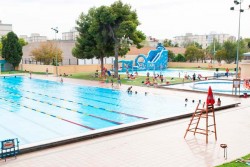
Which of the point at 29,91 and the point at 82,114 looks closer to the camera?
the point at 82,114

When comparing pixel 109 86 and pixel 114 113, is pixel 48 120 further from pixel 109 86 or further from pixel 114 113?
pixel 109 86

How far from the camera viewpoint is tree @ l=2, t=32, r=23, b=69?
174 feet

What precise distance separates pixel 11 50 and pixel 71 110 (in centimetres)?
3884

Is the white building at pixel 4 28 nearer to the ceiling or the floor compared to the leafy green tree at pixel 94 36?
nearer to the ceiling

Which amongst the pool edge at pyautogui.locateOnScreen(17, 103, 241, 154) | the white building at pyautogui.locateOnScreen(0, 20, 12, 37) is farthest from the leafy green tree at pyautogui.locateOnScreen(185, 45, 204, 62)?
the white building at pyautogui.locateOnScreen(0, 20, 12, 37)

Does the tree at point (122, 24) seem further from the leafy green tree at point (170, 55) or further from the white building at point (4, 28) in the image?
the white building at point (4, 28)

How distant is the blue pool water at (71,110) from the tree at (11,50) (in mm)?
27852

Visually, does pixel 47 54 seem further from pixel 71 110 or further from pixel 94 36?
pixel 71 110

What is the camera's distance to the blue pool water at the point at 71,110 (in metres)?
14.2

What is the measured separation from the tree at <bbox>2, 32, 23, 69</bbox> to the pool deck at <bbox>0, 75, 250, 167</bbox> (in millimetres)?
45384

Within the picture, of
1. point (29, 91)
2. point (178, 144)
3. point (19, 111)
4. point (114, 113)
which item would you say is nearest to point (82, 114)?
point (114, 113)

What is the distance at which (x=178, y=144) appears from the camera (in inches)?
427

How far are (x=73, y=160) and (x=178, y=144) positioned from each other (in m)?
3.92

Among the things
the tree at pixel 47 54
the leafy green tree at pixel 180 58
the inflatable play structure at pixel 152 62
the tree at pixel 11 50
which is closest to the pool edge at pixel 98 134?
the inflatable play structure at pixel 152 62
